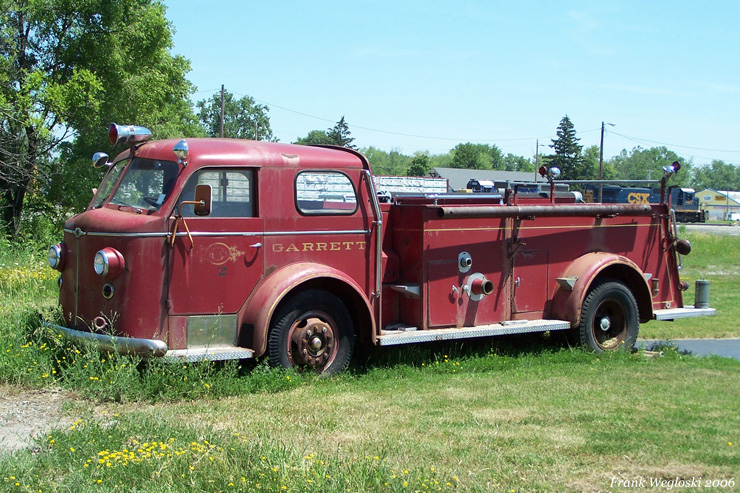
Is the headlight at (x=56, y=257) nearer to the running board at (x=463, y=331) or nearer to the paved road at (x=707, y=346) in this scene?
the running board at (x=463, y=331)

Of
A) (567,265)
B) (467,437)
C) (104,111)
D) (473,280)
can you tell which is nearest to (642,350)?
(567,265)

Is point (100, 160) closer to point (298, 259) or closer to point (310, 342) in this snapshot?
point (298, 259)

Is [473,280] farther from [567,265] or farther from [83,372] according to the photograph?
[83,372]

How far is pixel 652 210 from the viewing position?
10.1 metres

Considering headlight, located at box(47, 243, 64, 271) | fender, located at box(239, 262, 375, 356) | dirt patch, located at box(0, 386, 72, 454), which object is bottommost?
dirt patch, located at box(0, 386, 72, 454)

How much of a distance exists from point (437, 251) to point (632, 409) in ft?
8.65

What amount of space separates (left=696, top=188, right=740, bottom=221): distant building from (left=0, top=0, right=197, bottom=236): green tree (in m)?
85.8

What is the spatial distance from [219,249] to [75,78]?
1234 centimetres

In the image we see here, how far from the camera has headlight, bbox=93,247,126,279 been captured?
22.0 feet

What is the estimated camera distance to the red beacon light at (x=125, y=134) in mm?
7477

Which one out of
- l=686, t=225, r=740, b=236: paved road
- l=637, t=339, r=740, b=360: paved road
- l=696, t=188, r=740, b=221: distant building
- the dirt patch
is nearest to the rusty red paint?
the dirt patch

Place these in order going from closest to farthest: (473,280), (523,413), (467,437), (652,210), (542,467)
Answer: (542,467) < (467,437) < (523,413) < (473,280) < (652,210)

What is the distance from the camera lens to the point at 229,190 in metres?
7.30

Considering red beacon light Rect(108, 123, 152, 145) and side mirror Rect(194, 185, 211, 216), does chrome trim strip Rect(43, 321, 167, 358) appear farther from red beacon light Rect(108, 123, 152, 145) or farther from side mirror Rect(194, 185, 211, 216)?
red beacon light Rect(108, 123, 152, 145)
